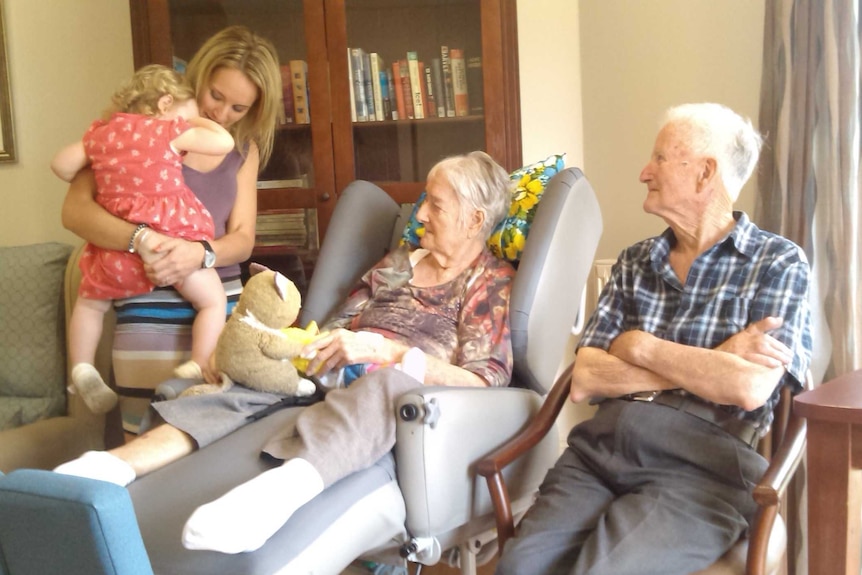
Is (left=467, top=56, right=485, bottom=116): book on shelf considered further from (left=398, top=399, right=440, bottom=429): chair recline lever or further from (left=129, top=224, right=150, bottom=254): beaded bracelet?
(left=398, top=399, right=440, bottom=429): chair recline lever

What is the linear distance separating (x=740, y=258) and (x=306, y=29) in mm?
1608

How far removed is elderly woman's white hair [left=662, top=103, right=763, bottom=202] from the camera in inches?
63.3

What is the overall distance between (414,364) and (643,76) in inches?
56.5

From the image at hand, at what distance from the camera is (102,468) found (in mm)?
1389

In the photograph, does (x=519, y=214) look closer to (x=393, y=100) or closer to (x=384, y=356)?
(x=384, y=356)

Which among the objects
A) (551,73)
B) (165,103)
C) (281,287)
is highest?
(551,73)

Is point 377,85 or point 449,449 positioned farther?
point 377,85

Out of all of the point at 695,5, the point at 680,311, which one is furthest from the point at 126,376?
the point at 695,5

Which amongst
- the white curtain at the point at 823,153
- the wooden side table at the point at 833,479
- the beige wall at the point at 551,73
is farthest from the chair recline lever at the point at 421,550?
the beige wall at the point at 551,73

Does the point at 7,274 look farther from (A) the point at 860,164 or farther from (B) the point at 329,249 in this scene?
(A) the point at 860,164

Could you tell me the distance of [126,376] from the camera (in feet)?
6.30

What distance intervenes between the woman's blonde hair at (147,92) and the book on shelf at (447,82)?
0.87m

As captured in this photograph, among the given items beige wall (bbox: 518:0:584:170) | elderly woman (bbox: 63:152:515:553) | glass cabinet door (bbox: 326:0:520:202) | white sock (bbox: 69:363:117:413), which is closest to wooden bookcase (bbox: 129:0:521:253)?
glass cabinet door (bbox: 326:0:520:202)

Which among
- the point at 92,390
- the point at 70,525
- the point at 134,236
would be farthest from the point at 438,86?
the point at 70,525
